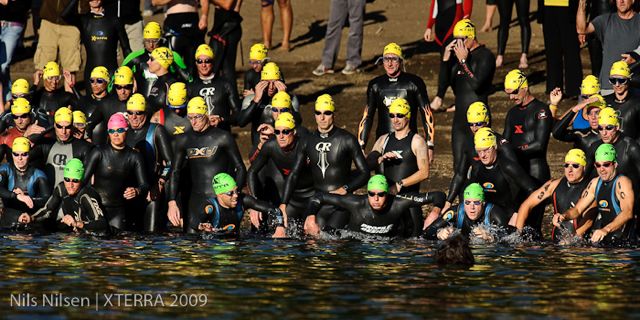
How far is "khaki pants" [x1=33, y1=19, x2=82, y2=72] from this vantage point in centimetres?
2719

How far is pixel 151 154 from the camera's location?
22.2 m

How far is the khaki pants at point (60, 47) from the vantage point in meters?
27.2

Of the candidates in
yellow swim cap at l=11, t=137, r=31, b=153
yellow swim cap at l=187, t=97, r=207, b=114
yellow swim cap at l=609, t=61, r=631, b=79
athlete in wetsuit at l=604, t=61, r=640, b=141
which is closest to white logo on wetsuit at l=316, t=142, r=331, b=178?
yellow swim cap at l=187, t=97, r=207, b=114

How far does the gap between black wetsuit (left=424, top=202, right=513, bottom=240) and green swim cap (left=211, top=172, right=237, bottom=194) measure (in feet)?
9.26

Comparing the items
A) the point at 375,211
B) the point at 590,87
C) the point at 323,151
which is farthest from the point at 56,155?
the point at 590,87

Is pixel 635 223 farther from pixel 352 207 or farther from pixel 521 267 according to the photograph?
pixel 352 207

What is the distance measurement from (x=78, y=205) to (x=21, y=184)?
115cm

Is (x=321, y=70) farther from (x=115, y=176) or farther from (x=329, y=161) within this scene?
(x=115, y=176)

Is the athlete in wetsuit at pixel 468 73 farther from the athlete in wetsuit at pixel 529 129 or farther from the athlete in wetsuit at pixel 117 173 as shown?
the athlete in wetsuit at pixel 117 173

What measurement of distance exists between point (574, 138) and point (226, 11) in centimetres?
794

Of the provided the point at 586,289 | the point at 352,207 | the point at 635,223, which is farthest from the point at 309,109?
the point at 586,289

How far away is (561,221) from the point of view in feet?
66.4

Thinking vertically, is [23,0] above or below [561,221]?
above

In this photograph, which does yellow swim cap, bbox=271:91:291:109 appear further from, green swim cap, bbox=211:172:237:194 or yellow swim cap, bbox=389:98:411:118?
yellow swim cap, bbox=389:98:411:118
